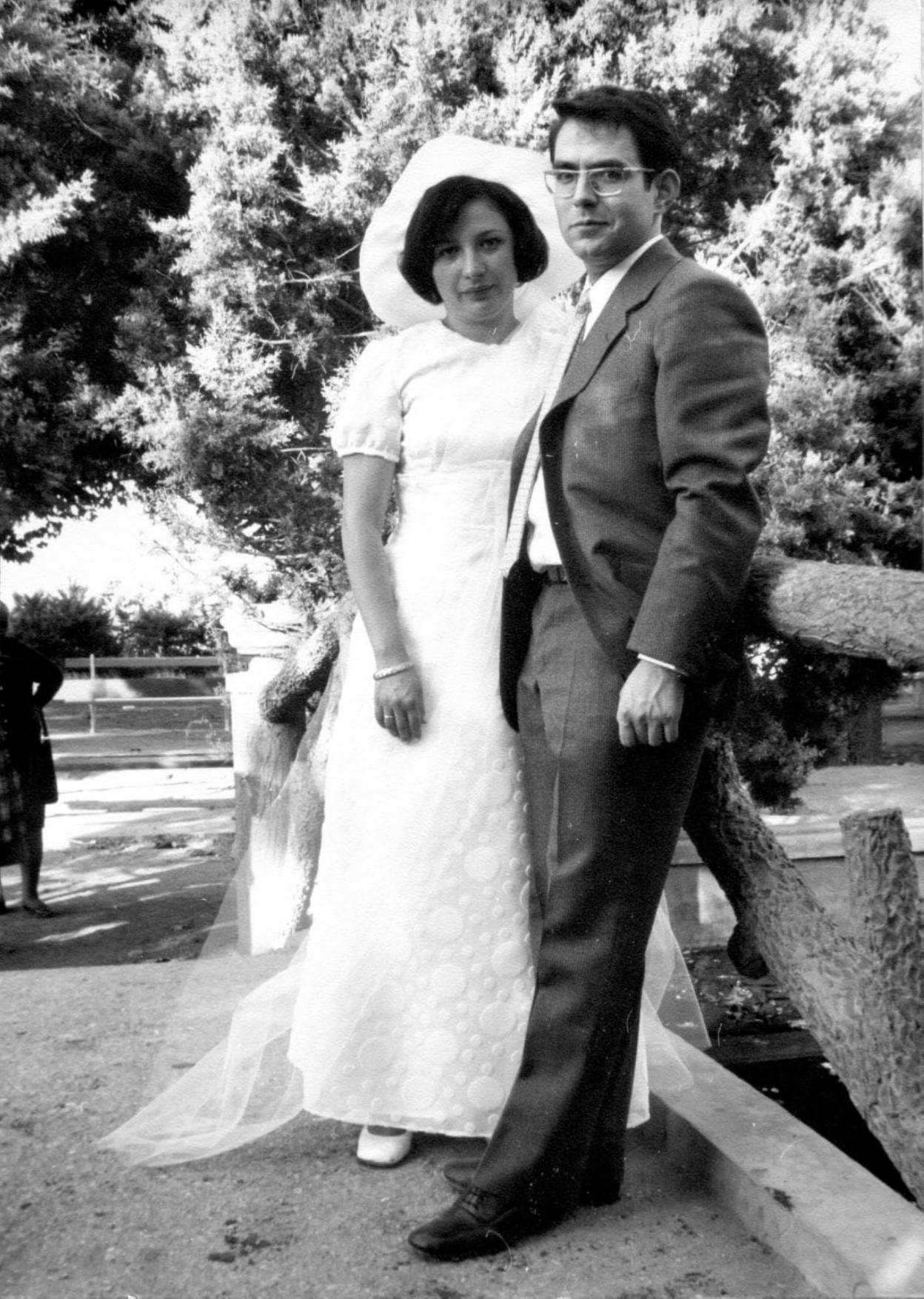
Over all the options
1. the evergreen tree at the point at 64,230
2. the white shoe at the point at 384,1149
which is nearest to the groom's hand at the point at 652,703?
the white shoe at the point at 384,1149

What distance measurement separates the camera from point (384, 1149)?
2.27 meters

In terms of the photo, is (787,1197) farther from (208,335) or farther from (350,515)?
(208,335)

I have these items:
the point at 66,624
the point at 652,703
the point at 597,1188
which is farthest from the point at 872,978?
the point at 66,624

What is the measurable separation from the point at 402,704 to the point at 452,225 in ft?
2.84

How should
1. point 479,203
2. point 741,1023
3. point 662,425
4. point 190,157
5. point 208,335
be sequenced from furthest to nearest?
point 190,157
point 208,335
point 741,1023
point 479,203
point 662,425

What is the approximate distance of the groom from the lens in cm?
181

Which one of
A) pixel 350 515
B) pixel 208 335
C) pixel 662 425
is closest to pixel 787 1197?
pixel 662 425

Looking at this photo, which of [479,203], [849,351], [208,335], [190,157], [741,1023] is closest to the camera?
[479,203]

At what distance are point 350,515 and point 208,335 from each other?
20.6 feet

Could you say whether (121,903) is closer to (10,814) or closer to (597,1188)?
(10,814)

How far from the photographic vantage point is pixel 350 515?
2326mm

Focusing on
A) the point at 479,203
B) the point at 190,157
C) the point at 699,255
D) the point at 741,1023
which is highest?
the point at 190,157

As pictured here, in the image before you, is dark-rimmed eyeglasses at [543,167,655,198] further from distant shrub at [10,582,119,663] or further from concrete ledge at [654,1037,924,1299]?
distant shrub at [10,582,119,663]

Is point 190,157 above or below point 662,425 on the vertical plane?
above
